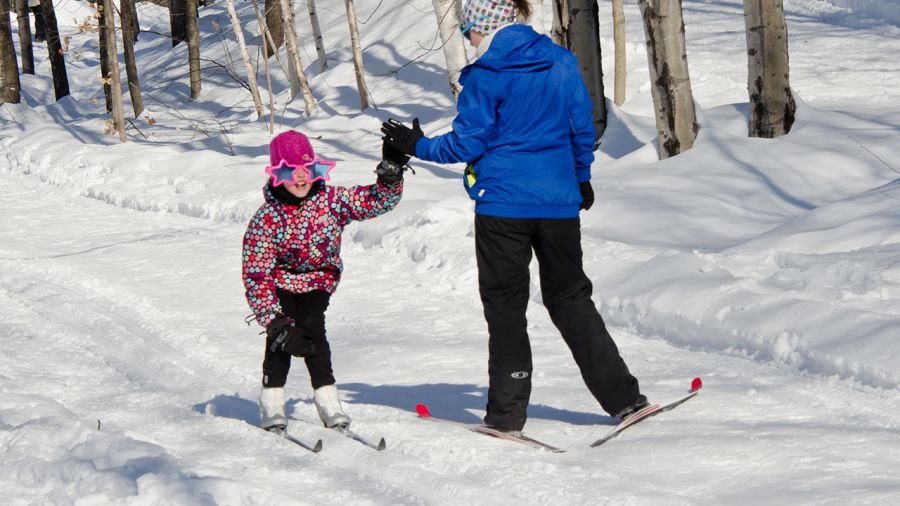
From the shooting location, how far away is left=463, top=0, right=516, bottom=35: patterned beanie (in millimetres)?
4316

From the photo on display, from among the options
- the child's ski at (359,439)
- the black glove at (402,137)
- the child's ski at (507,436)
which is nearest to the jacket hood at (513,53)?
the black glove at (402,137)

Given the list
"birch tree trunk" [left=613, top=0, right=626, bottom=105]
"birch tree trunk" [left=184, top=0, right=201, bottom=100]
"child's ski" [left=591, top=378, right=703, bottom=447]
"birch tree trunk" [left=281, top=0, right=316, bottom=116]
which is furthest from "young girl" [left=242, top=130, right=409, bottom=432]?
"birch tree trunk" [left=184, top=0, right=201, bottom=100]

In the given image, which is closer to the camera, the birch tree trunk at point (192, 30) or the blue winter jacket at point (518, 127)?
the blue winter jacket at point (518, 127)

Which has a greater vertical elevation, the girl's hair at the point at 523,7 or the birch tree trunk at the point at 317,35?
the girl's hair at the point at 523,7

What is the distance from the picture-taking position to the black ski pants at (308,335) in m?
4.79

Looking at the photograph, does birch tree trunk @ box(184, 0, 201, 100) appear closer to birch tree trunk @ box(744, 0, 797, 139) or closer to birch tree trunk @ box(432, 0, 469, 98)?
birch tree trunk @ box(432, 0, 469, 98)

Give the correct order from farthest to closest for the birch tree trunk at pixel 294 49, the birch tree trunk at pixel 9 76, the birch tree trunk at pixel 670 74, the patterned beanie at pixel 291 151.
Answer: the birch tree trunk at pixel 9 76 < the birch tree trunk at pixel 294 49 < the birch tree trunk at pixel 670 74 < the patterned beanie at pixel 291 151

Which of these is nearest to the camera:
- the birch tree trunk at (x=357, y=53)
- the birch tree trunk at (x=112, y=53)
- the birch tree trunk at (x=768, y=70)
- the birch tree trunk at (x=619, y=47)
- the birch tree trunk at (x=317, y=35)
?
the birch tree trunk at (x=768, y=70)

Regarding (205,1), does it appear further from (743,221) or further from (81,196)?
(743,221)

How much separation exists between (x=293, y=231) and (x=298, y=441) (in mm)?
973

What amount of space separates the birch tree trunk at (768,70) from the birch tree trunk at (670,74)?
2.22ft

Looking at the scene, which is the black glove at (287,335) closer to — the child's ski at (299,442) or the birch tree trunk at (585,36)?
the child's ski at (299,442)

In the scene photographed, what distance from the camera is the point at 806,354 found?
17.9 ft

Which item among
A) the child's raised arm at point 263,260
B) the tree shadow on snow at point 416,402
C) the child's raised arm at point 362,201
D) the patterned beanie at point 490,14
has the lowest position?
the tree shadow on snow at point 416,402
